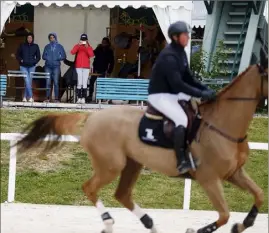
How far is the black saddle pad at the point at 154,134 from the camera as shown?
753 cm

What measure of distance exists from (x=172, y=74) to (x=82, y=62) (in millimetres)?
9592

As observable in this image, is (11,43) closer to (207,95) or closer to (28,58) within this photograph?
(28,58)

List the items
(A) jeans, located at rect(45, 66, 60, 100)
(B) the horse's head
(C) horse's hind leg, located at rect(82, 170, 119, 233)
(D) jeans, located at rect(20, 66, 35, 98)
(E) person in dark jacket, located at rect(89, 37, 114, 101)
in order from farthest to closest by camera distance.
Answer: (E) person in dark jacket, located at rect(89, 37, 114, 101), (A) jeans, located at rect(45, 66, 60, 100), (D) jeans, located at rect(20, 66, 35, 98), (C) horse's hind leg, located at rect(82, 170, 119, 233), (B) the horse's head

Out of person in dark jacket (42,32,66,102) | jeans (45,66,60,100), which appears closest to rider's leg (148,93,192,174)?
person in dark jacket (42,32,66,102)

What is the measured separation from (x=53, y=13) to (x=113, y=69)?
85.1 inches

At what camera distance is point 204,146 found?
Answer: 748cm

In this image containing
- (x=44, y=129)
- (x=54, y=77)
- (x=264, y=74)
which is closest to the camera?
(x=264, y=74)

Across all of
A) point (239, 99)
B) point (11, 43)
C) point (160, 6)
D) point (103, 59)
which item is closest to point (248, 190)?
point (239, 99)

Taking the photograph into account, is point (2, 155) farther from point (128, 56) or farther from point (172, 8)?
point (128, 56)

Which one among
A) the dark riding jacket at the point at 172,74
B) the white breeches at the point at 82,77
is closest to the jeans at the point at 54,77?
the white breeches at the point at 82,77

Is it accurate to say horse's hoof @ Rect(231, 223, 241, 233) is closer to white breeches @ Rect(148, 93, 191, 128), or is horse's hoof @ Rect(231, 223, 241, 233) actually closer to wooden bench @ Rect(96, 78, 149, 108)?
white breeches @ Rect(148, 93, 191, 128)

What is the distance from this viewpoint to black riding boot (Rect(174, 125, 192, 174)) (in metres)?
7.34

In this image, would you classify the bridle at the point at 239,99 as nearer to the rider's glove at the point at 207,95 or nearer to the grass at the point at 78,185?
the rider's glove at the point at 207,95

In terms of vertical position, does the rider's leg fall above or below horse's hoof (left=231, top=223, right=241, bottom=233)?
above
